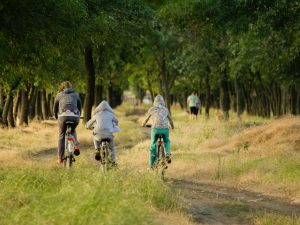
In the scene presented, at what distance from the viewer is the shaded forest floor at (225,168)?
37.5ft

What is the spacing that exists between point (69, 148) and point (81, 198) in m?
6.95

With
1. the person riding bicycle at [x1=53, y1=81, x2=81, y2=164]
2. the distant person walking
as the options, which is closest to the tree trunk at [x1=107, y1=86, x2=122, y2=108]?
the distant person walking

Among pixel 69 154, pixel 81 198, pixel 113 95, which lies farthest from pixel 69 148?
pixel 113 95

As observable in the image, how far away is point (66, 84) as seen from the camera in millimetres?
16234

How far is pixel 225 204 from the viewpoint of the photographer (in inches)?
489

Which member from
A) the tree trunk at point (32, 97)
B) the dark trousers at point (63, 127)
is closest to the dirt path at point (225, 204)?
the dark trousers at point (63, 127)

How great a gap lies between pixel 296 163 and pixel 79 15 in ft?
20.5

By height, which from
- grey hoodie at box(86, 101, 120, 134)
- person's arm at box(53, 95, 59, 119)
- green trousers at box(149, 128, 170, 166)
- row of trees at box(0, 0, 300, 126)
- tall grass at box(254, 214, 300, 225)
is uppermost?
row of trees at box(0, 0, 300, 126)

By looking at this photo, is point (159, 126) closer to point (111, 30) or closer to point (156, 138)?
point (156, 138)

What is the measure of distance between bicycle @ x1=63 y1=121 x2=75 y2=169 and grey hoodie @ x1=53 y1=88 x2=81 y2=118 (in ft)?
1.09

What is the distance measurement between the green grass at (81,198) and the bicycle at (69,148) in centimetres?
269

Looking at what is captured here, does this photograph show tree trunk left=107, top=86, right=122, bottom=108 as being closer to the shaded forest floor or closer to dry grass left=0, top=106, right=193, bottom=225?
dry grass left=0, top=106, right=193, bottom=225

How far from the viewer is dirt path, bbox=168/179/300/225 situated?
10983 mm

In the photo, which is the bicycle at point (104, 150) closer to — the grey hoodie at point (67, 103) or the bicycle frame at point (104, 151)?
the bicycle frame at point (104, 151)
